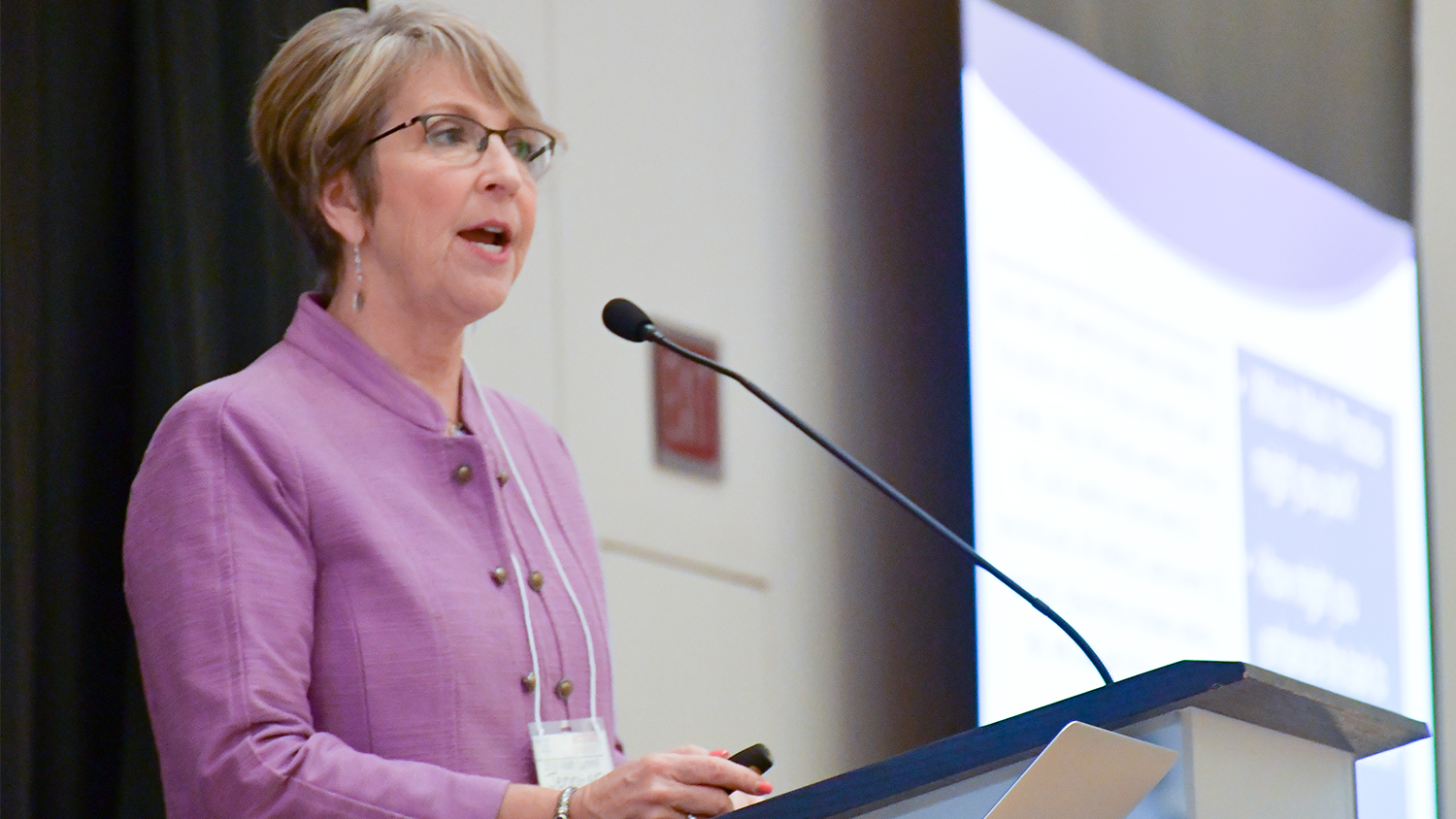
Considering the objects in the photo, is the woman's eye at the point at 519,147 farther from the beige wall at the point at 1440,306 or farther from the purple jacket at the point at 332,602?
the beige wall at the point at 1440,306

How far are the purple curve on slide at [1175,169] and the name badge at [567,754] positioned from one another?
2307 mm

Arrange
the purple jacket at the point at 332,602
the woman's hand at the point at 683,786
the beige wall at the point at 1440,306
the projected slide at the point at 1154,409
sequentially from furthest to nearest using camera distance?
1. the beige wall at the point at 1440,306
2. the projected slide at the point at 1154,409
3. the purple jacket at the point at 332,602
4. the woman's hand at the point at 683,786

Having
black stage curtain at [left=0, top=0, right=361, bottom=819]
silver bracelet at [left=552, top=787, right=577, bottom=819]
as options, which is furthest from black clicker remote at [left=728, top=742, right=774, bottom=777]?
black stage curtain at [left=0, top=0, right=361, bottom=819]

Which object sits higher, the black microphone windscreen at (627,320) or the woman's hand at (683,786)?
the black microphone windscreen at (627,320)

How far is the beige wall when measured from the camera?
429cm

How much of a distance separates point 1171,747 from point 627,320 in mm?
726

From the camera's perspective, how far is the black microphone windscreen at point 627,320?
5.32 feet

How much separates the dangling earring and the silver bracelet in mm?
578

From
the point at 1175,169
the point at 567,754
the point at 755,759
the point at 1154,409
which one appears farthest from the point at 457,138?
the point at 1175,169

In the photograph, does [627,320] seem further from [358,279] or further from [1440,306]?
[1440,306]

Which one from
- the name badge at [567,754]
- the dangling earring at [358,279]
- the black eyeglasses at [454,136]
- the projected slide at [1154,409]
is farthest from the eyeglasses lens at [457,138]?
the projected slide at [1154,409]

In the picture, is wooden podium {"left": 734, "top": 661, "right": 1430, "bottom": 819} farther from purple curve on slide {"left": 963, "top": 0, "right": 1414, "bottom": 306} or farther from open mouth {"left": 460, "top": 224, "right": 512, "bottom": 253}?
purple curve on slide {"left": 963, "top": 0, "right": 1414, "bottom": 306}

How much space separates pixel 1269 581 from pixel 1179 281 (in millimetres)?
669

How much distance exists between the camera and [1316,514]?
3762mm
